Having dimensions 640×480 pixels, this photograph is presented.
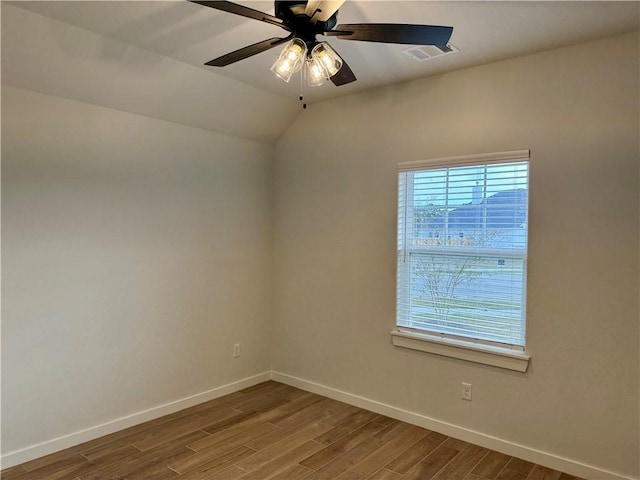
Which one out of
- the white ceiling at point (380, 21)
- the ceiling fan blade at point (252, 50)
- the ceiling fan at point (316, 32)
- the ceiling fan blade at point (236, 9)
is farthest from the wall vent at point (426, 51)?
the ceiling fan blade at point (236, 9)

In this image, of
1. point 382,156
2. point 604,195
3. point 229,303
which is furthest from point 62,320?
point 604,195

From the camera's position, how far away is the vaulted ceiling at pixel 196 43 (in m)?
2.26

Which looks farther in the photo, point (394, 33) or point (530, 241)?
point (530, 241)

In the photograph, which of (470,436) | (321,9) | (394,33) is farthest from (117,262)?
(470,436)

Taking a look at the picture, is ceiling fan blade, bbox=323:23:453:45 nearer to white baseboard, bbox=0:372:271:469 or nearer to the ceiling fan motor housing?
the ceiling fan motor housing

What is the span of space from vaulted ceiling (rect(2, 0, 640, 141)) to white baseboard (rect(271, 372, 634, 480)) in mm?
2523

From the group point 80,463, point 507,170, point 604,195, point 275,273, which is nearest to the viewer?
point 604,195

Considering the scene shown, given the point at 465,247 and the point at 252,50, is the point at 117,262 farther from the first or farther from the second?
the point at 465,247

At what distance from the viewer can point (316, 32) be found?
6.23 feet

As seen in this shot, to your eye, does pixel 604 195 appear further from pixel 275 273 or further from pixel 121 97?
pixel 121 97

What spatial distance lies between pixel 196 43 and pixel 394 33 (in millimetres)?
1431

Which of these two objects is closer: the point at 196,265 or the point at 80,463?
the point at 80,463

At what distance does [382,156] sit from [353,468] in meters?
2.24

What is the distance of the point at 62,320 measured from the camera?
2.91 metres
